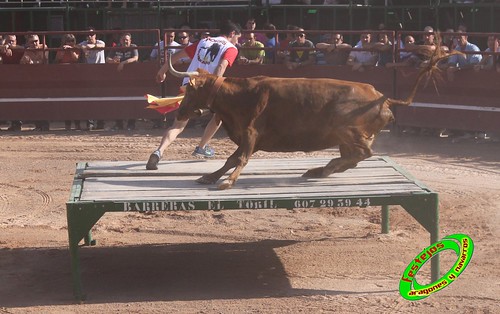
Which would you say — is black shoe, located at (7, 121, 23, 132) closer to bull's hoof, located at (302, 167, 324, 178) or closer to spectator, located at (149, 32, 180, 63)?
spectator, located at (149, 32, 180, 63)

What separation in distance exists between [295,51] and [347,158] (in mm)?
7577

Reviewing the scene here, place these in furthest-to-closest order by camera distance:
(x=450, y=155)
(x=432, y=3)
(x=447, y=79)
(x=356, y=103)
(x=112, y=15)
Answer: (x=112, y=15), (x=432, y=3), (x=447, y=79), (x=450, y=155), (x=356, y=103)

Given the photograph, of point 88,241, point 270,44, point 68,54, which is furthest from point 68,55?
point 88,241

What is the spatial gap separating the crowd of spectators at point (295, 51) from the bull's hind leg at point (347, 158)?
6309 millimetres

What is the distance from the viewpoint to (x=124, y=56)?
16.4 m

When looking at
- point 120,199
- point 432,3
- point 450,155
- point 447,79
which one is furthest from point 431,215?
point 432,3

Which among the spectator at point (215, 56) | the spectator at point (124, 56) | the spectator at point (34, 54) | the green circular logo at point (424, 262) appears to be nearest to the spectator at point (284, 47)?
the spectator at point (124, 56)

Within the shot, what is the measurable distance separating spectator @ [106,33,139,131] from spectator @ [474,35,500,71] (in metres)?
5.26

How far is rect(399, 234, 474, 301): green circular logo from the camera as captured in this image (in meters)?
7.36

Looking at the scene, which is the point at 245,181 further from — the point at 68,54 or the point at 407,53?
the point at 68,54

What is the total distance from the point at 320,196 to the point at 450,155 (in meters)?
6.21

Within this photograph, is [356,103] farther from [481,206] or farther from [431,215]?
[481,206]

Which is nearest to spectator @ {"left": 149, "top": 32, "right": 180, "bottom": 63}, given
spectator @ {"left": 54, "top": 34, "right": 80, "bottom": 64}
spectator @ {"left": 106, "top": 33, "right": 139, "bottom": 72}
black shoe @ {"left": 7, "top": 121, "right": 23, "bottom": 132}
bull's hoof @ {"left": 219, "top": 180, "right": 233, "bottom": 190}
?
spectator @ {"left": 106, "top": 33, "right": 139, "bottom": 72}

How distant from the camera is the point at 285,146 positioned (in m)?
8.21
